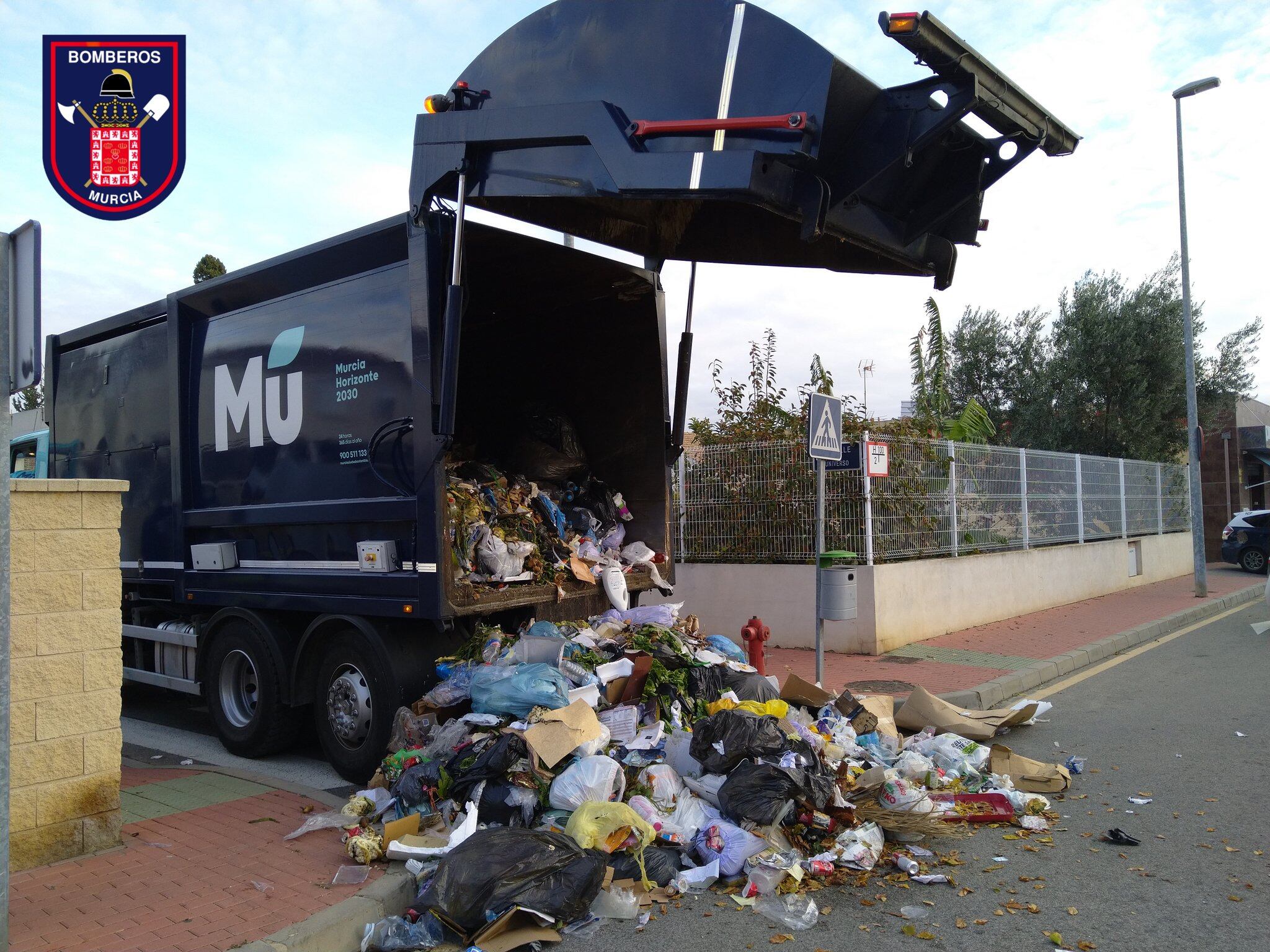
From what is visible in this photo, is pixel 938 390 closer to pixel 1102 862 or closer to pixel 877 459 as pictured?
pixel 877 459

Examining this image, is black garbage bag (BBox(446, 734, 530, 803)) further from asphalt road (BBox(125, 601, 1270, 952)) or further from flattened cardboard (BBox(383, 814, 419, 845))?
asphalt road (BBox(125, 601, 1270, 952))

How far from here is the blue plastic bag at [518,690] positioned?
17.0 ft

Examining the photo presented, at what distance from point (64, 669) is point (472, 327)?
3456 mm

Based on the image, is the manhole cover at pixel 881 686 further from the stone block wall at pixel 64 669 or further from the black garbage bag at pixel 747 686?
the stone block wall at pixel 64 669

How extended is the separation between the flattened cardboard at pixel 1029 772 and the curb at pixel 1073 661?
2.05m

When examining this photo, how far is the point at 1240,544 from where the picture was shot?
22.2 meters

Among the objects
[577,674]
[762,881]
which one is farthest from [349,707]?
[762,881]

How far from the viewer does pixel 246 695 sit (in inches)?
271

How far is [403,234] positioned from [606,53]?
5.11 feet

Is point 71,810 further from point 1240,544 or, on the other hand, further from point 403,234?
point 1240,544

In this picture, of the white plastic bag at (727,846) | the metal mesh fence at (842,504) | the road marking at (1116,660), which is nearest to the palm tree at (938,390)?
the metal mesh fence at (842,504)

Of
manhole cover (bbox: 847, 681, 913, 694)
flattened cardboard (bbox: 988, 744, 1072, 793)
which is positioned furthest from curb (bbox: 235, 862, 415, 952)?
manhole cover (bbox: 847, 681, 913, 694)

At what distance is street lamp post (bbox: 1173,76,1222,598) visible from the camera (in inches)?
636

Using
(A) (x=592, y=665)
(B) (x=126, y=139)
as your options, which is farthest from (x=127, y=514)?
(A) (x=592, y=665)
